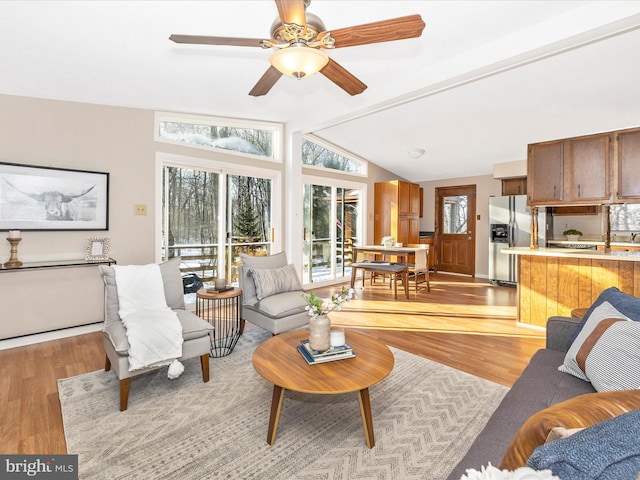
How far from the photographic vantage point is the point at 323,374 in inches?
71.8

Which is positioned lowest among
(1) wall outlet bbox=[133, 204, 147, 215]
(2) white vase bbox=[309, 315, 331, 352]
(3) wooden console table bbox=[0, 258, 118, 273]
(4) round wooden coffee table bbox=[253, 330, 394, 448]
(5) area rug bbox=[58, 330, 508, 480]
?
(5) area rug bbox=[58, 330, 508, 480]

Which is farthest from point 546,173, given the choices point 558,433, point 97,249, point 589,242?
point 97,249

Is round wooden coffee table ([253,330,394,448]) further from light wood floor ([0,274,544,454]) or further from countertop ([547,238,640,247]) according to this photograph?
countertop ([547,238,640,247])

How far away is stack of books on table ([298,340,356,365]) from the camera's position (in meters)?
1.97

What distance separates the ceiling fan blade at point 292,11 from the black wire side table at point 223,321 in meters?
2.18

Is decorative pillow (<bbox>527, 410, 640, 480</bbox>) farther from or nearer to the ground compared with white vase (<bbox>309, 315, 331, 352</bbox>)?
farther from the ground

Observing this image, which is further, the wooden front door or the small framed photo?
the wooden front door

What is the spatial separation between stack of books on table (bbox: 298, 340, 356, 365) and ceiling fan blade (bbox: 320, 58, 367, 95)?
1.79m

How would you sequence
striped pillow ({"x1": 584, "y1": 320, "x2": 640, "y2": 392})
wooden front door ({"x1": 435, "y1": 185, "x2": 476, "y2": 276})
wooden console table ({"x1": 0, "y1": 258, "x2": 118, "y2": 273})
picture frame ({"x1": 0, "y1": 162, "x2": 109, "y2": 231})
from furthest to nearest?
wooden front door ({"x1": 435, "y1": 185, "x2": 476, "y2": 276}) → picture frame ({"x1": 0, "y1": 162, "x2": 109, "y2": 231}) → wooden console table ({"x1": 0, "y1": 258, "x2": 118, "y2": 273}) → striped pillow ({"x1": 584, "y1": 320, "x2": 640, "y2": 392})

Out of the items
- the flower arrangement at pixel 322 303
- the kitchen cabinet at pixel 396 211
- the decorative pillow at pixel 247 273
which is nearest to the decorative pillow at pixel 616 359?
the flower arrangement at pixel 322 303

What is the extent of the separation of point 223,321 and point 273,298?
1.04 meters

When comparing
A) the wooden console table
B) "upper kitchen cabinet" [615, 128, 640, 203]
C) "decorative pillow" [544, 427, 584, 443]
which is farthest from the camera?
"upper kitchen cabinet" [615, 128, 640, 203]

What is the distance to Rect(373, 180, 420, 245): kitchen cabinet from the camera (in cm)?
696

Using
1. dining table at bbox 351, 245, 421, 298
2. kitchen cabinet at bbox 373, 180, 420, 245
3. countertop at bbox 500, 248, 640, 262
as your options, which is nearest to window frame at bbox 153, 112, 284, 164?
dining table at bbox 351, 245, 421, 298
